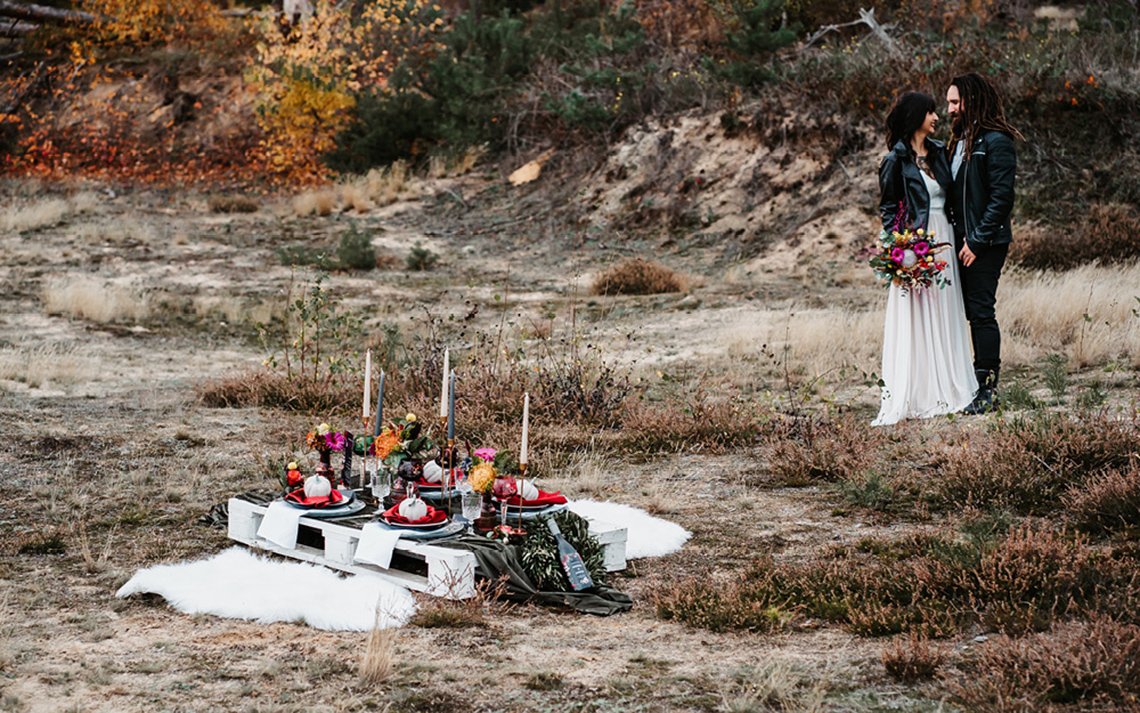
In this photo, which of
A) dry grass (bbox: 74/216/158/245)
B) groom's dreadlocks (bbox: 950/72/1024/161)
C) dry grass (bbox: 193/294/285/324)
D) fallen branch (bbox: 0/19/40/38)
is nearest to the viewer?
groom's dreadlocks (bbox: 950/72/1024/161)

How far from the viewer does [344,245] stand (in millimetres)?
16672

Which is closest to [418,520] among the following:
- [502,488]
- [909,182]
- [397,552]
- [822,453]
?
[397,552]

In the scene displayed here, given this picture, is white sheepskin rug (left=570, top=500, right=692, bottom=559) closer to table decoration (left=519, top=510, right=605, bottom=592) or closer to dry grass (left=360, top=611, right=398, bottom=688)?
table decoration (left=519, top=510, right=605, bottom=592)

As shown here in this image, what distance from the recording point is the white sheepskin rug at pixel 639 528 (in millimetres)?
5590

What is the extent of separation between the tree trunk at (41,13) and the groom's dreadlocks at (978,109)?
2445 cm

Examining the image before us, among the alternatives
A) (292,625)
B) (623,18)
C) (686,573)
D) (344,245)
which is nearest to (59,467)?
(292,625)

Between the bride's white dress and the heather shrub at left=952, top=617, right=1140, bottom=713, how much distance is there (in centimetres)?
388

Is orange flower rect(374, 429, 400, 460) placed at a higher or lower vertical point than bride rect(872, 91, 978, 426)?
lower

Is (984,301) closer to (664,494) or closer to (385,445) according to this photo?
(664,494)

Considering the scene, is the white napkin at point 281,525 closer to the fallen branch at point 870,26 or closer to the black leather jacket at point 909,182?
the black leather jacket at point 909,182

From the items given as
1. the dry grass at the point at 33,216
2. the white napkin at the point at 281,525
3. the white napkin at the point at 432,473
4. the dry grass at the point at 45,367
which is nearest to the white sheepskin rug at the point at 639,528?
the white napkin at the point at 432,473

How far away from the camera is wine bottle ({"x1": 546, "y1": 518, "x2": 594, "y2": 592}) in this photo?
4.88 meters

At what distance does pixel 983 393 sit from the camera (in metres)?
7.63

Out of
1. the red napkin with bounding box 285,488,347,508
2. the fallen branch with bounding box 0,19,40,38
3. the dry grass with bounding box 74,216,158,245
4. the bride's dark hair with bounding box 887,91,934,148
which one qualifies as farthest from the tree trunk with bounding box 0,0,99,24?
the red napkin with bounding box 285,488,347,508
